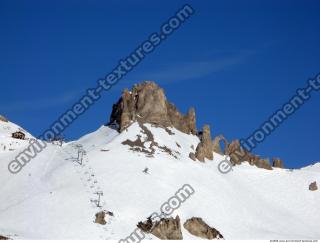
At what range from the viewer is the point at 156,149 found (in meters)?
123

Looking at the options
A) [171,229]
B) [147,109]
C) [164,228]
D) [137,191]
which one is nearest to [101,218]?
[164,228]

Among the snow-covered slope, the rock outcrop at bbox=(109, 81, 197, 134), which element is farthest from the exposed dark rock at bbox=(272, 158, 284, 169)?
the rock outcrop at bbox=(109, 81, 197, 134)

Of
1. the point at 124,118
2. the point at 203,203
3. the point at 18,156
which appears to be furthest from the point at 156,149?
the point at 18,156

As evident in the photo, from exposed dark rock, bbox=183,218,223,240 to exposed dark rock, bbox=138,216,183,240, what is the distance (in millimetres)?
4477

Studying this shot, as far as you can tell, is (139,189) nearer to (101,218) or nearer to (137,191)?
(137,191)

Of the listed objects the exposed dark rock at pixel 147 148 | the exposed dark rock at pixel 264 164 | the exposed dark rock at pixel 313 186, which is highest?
the exposed dark rock at pixel 264 164

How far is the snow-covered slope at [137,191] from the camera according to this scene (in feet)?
291

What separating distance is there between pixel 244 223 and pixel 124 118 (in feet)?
128

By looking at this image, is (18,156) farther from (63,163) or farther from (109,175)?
(109,175)

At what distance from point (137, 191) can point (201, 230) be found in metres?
14.0

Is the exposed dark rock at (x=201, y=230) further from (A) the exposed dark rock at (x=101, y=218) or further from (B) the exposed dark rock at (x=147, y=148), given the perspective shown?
(B) the exposed dark rock at (x=147, y=148)

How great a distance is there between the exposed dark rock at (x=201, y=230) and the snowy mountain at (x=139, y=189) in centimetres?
41

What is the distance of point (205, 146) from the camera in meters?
136

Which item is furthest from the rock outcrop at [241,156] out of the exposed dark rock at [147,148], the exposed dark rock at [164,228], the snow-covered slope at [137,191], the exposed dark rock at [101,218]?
the exposed dark rock at [101,218]
